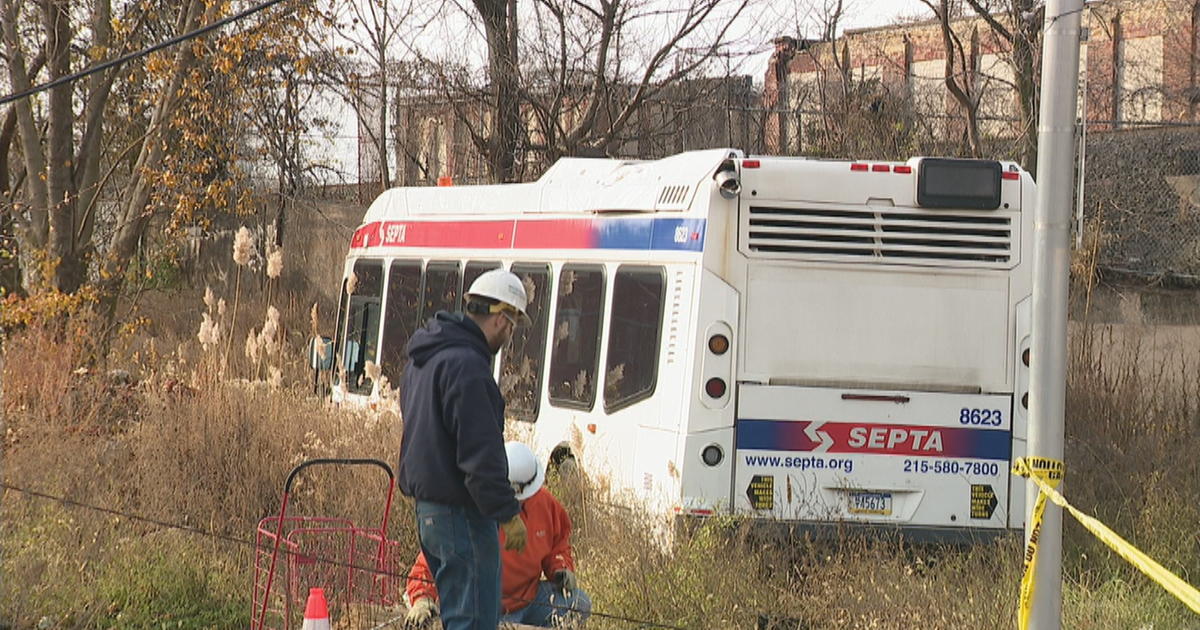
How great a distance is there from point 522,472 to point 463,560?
949 millimetres

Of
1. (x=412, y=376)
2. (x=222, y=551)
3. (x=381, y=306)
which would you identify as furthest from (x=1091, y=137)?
(x=412, y=376)

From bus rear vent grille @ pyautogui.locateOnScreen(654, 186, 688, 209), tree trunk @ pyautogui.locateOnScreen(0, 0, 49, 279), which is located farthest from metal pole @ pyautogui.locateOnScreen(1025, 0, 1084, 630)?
tree trunk @ pyautogui.locateOnScreen(0, 0, 49, 279)

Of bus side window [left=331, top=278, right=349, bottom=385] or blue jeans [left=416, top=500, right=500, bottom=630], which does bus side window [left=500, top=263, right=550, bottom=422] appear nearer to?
bus side window [left=331, top=278, right=349, bottom=385]

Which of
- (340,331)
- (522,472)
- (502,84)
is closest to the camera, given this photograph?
(522,472)

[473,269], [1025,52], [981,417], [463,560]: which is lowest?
[463,560]

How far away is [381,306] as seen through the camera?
13984 millimetres

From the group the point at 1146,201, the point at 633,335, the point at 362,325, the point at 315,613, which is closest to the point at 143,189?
the point at 362,325

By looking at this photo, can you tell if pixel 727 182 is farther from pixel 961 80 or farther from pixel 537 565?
pixel 961 80

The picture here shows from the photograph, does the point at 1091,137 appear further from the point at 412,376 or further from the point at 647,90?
the point at 412,376

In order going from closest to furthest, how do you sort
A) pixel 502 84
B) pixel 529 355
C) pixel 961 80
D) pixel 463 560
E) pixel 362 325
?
pixel 463 560
pixel 529 355
pixel 362 325
pixel 502 84
pixel 961 80

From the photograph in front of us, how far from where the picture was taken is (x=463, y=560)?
636 centimetres

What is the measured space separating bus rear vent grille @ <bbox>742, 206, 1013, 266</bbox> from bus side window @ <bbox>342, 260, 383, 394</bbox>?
17.5 feet

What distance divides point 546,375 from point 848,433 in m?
2.71

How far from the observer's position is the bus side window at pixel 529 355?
37.9 ft
